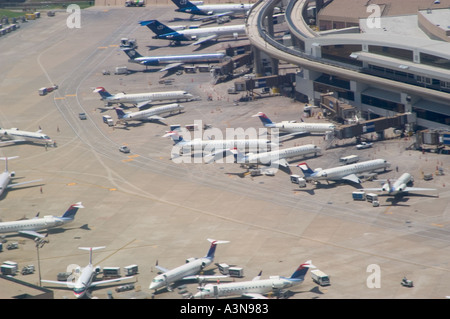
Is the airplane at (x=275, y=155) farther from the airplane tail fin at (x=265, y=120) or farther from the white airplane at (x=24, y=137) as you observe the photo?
the white airplane at (x=24, y=137)

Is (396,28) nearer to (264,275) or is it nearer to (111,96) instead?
(111,96)

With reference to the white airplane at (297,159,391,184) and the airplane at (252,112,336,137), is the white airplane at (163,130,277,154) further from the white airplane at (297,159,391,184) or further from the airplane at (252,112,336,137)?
the white airplane at (297,159,391,184)

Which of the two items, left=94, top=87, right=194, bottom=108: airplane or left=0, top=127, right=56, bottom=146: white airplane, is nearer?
left=0, top=127, right=56, bottom=146: white airplane

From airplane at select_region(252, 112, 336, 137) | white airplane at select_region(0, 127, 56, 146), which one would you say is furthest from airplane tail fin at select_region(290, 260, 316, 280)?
white airplane at select_region(0, 127, 56, 146)
